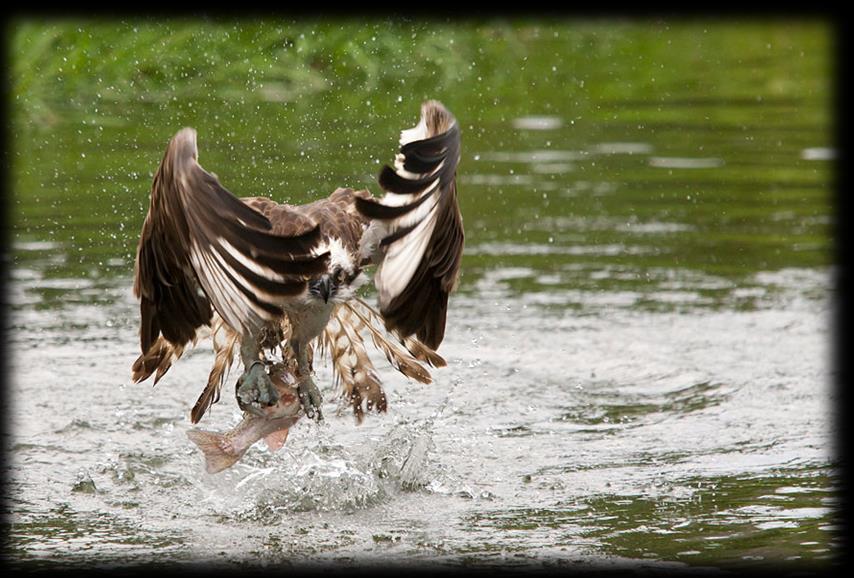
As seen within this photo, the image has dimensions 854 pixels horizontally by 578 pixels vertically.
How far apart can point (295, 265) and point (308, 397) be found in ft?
3.43

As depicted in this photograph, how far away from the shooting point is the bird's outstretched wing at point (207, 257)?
5.51m

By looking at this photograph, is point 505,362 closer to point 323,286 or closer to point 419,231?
point 419,231

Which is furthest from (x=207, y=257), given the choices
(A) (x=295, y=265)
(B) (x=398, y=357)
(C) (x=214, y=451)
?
(B) (x=398, y=357)

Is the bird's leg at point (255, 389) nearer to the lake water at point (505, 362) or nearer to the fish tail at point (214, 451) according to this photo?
the fish tail at point (214, 451)

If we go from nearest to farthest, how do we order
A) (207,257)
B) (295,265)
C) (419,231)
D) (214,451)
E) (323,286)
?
(295,265) → (207,257) → (323,286) → (419,231) → (214,451)

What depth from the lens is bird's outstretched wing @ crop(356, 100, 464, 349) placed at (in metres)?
5.90

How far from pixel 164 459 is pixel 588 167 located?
6.24m

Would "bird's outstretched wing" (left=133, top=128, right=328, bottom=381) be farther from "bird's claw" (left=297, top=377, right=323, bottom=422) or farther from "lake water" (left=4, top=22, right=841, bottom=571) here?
"lake water" (left=4, top=22, right=841, bottom=571)

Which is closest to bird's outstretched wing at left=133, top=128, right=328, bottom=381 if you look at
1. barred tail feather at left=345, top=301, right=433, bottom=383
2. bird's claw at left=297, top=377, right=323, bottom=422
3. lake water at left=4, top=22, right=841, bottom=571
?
bird's claw at left=297, top=377, right=323, bottom=422

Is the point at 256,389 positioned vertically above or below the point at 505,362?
below

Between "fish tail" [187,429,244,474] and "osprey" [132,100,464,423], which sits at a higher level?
"osprey" [132,100,464,423]

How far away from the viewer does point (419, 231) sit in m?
6.09

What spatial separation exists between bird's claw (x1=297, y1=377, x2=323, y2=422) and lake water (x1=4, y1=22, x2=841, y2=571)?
13.6 inches

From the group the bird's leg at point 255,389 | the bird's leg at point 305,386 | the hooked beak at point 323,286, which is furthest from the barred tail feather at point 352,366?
the hooked beak at point 323,286
